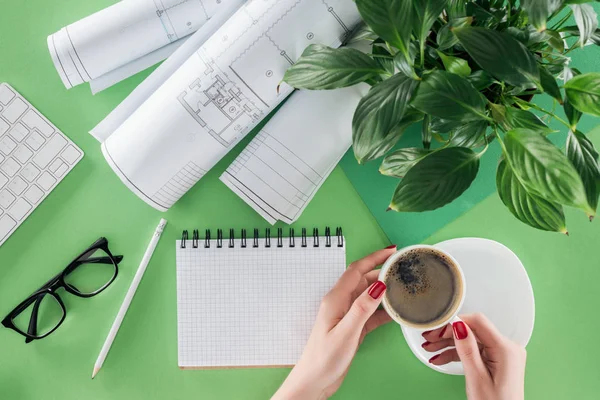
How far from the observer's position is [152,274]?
0.84 meters

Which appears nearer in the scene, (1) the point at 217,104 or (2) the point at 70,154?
(1) the point at 217,104

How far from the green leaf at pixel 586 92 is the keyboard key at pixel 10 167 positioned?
789 mm

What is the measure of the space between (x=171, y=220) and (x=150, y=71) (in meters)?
0.24

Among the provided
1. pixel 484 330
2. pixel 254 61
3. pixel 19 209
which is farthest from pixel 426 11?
pixel 19 209

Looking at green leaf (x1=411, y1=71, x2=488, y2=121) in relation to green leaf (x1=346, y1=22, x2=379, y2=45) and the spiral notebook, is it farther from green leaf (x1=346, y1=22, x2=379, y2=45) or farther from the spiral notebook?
the spiral notebook

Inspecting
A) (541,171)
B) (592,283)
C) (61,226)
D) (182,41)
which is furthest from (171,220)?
(592,283)

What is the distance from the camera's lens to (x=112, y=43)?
749mm

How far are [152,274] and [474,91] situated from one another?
590 mm

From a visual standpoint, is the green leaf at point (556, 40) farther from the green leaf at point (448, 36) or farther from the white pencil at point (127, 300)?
the white pencil at point (127, 300)

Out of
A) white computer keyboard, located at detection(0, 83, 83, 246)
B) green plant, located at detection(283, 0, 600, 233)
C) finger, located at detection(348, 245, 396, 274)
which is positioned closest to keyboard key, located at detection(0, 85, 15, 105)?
white computer keyboard, located at detection(0, 83, 83, 246)

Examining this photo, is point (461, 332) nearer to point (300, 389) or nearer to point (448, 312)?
point (448, 312)

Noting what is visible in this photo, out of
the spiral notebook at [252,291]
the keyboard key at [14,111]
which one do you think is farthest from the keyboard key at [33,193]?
the spiral notebook at [252,291]

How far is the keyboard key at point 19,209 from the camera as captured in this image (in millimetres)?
817

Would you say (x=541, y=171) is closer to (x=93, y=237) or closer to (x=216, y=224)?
(x=216, y=224)
